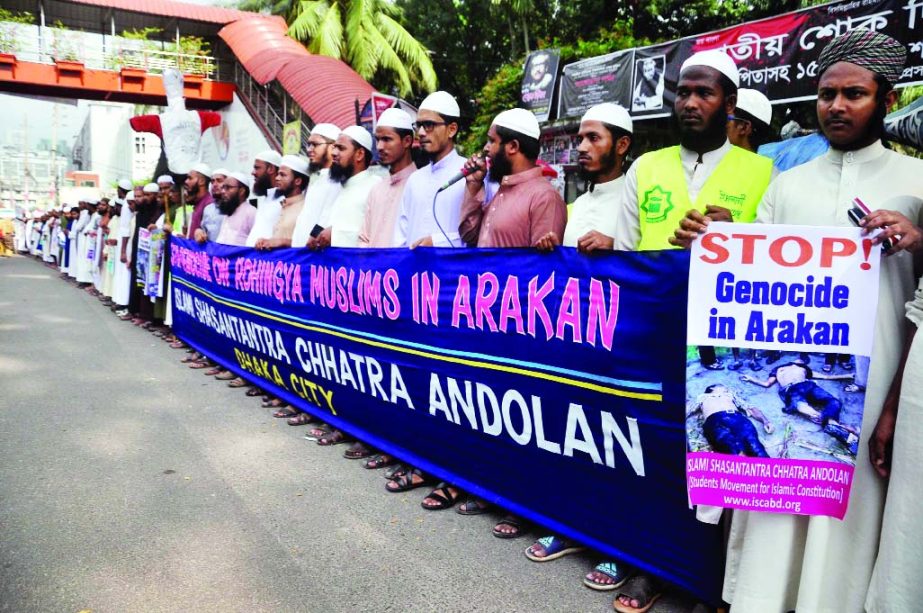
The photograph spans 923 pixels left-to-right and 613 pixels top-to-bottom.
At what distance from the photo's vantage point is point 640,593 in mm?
2668

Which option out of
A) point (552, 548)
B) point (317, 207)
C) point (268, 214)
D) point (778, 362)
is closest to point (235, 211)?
point (268, 214)

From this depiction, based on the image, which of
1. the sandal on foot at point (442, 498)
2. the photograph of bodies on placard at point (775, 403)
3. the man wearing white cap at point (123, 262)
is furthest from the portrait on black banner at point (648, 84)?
the photograph of bodies on placard at point (775, 403)

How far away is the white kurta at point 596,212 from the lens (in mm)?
3482

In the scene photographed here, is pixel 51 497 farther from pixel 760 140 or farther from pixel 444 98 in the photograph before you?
pixel 760 140

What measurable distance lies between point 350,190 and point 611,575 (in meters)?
3.67

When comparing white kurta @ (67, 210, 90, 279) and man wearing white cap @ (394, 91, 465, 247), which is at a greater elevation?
man wearing white cap @ (394, 91, 465, 247)

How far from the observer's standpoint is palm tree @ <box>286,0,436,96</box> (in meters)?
22.2

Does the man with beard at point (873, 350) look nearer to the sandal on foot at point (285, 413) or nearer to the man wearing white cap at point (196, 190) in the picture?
the sandal on foot at point (285, 413)

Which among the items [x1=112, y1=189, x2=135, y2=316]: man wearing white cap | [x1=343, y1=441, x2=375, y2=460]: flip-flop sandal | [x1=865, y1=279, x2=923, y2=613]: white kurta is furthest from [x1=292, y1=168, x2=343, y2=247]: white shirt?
[x1=112, y1=189, x2=135, y2=316]: man wearing white cap

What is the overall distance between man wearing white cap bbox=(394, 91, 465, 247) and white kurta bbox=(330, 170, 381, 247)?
824 millimetres

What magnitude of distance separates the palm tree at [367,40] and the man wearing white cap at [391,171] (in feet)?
60.4

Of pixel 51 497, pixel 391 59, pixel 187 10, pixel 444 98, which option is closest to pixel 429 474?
pixel 51 497

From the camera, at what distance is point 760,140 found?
4.60 metres

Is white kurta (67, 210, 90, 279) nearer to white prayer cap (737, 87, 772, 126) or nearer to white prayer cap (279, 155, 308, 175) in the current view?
white prayer cap (279, 155, 308, 175)
